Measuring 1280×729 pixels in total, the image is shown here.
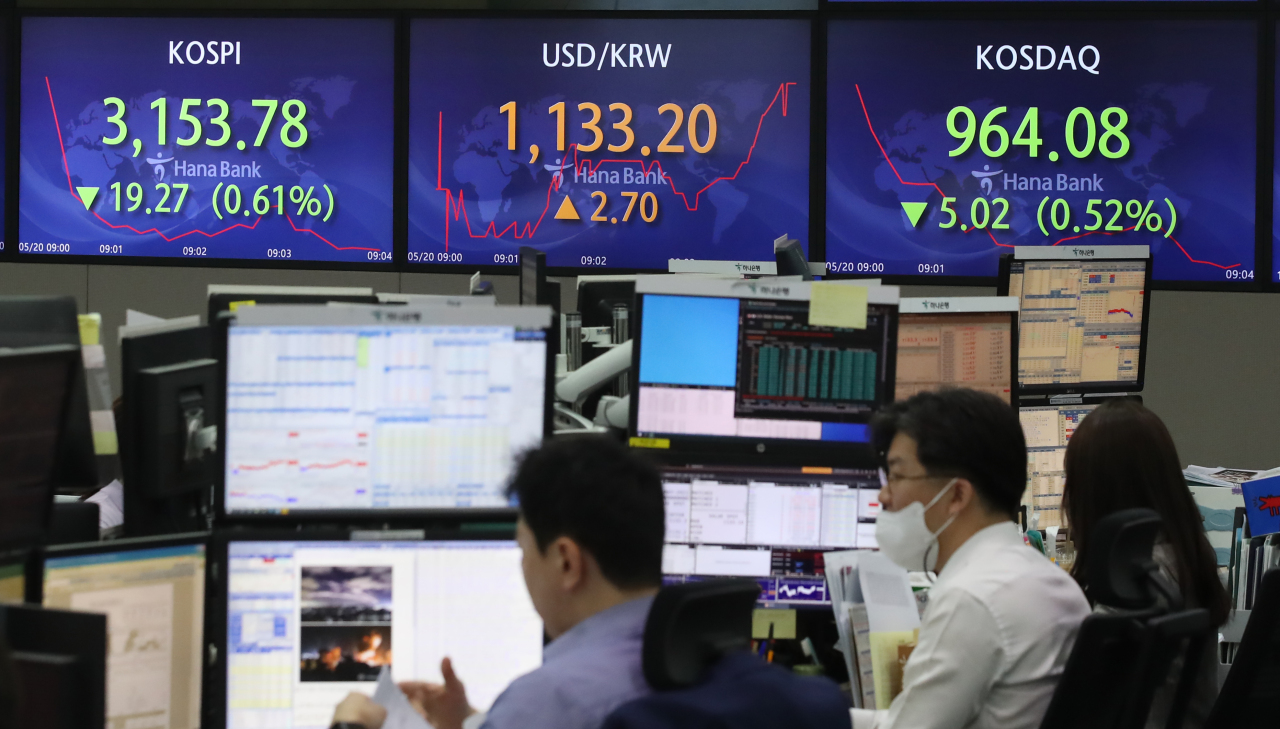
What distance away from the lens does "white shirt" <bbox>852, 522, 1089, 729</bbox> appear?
176 centimetres

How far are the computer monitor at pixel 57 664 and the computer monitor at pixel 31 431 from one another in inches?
12.4

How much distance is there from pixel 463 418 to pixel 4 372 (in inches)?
24.5

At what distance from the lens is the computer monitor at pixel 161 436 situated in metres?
1.92

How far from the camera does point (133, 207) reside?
491 centimetres

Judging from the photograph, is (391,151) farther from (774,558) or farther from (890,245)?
(774,558)

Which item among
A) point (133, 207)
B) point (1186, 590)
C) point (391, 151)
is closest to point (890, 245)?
point (391, 151)

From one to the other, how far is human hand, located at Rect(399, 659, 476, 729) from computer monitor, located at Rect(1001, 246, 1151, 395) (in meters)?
2.32

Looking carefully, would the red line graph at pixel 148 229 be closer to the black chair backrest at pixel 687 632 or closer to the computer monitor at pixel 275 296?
the computer monitor at pixel 275 296

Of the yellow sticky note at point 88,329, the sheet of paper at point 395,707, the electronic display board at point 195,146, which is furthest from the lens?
the electronic display board at point 195,146

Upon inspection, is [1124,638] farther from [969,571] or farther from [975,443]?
[975,443]

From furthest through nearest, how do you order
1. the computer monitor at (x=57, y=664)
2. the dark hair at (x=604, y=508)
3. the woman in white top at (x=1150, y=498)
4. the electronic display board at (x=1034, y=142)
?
1. the electronic display board at (x=1034, y=142)
2. the woman in white top at (x=1150, y=498)
3. the dark hair at (x=604, y=508)
4. the computer monitor at (x=57, y=664)

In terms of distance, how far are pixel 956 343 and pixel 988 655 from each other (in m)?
1.17

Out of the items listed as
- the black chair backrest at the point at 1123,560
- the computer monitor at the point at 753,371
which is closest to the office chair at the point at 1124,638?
the black chair backrest at the point at 1123,560

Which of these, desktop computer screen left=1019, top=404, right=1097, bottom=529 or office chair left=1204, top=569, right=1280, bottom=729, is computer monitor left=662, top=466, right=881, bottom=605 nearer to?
office chair left=1204, top=569, right=1280, bottom=729
